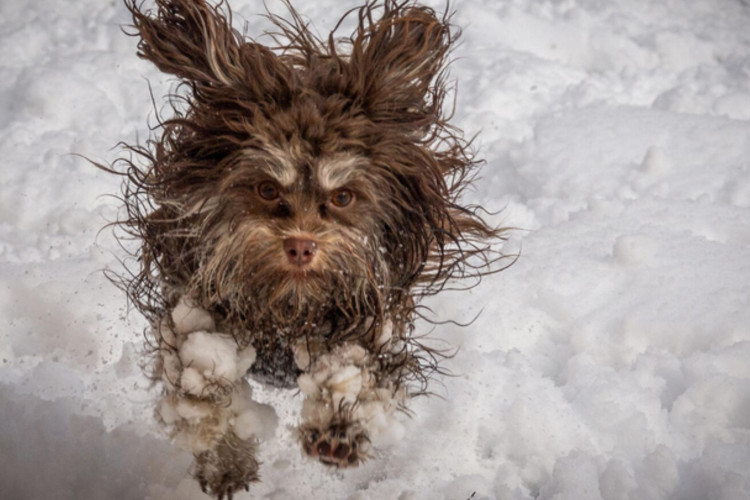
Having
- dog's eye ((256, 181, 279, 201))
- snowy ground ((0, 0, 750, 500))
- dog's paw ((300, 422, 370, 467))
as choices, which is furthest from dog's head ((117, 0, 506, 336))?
snowy ground ((0, 0, 750, 500))

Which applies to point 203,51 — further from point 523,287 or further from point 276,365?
point 523,287

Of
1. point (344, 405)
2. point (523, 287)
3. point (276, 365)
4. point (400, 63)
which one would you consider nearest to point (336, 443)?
point (344, 405)

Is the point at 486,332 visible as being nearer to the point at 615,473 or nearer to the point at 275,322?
the point at 615,473

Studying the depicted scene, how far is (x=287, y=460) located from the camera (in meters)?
3.27

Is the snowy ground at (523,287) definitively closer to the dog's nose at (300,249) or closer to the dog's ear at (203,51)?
the dog's nose at (300,249)

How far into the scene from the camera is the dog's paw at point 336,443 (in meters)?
2.57

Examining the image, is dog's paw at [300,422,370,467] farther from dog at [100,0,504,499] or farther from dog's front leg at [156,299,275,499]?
dog's front leg at [156,299,275,499]

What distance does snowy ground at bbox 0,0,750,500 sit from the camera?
10.3 ft

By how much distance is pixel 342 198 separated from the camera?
2420mm

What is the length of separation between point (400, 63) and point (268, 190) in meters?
0.58

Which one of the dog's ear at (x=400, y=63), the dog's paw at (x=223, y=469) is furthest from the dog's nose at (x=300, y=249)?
the dog's paw at (x=223, y=469)

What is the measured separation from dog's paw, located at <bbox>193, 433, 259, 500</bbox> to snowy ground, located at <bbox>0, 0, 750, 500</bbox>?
218 mm

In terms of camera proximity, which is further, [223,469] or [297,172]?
[223,469]

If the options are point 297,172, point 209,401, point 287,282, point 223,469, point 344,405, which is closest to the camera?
point 297,172
